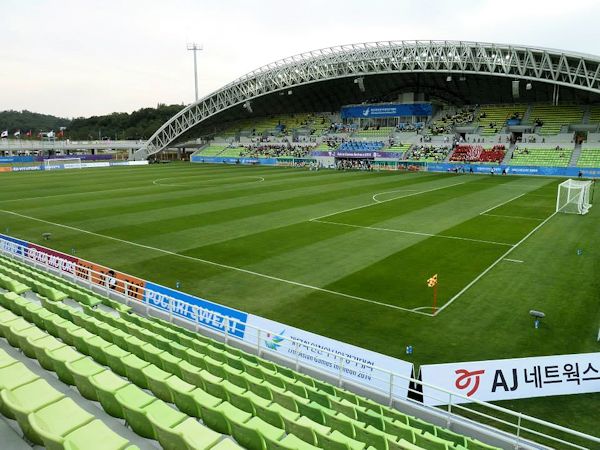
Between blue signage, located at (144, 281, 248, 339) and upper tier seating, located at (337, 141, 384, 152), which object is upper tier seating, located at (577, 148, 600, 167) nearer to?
upper tier seating, located at (337, 141, 384, 152)

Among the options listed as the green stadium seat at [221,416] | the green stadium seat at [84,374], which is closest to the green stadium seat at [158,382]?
the green stadium seat at [84,374]

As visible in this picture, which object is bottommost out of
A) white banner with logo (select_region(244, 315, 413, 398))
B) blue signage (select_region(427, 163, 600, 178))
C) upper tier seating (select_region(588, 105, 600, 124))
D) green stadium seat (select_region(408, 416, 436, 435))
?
green stadium seat (select_region(408, 416, 436, 435))

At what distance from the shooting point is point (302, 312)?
54.3 ft

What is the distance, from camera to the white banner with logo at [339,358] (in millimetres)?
10336

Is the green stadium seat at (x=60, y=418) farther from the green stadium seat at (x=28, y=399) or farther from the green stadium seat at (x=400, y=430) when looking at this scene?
the green stadium seat at (x=400, y=430)

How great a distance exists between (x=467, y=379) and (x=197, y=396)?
21.3ft

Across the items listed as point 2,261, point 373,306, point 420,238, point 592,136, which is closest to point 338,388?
point 373,306

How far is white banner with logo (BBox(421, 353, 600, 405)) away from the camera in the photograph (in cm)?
1040

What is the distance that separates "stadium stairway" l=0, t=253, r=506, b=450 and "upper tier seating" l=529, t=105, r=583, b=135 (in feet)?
253

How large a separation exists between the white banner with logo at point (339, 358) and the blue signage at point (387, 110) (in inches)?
3198

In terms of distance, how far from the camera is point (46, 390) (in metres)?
6.97

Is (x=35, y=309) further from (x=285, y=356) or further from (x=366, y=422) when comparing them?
(x=366, y=422)

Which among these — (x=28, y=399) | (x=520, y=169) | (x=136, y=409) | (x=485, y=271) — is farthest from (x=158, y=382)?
(x=520, y=169)

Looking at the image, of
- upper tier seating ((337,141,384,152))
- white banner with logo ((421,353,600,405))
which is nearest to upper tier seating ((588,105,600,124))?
upper tier seating ((337,141,384,152))
